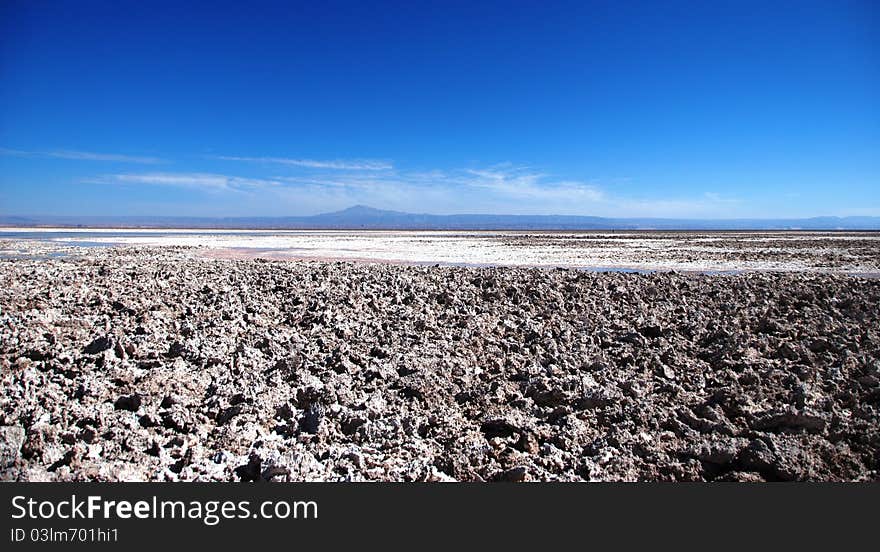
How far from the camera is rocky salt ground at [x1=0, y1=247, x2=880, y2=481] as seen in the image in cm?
419

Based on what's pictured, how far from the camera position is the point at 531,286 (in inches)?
433

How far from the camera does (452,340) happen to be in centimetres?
735

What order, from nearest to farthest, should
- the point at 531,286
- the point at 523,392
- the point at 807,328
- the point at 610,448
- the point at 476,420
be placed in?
1. the point at 610,448
2. the point at 476,420
3. the point at 523,392
4. the point at 807,328
5. the point at 531,286

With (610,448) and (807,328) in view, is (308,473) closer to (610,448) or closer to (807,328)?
(610,448)

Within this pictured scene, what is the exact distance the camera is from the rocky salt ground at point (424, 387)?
13.8ft

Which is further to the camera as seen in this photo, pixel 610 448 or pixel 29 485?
pixel 610 448

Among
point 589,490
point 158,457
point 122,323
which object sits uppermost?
point 122,323

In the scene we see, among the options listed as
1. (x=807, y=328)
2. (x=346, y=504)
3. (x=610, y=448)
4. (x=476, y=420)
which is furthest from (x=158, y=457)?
(x=807, y=328)

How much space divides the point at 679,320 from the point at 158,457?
7.57 m

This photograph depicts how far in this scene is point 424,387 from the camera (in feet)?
18.5

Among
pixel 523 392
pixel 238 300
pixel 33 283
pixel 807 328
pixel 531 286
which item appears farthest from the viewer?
pixel 531 286

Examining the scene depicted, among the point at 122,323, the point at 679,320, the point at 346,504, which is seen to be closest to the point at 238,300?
the point at 122,323

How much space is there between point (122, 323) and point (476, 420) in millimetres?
5146

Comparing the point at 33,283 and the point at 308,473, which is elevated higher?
the point at 33,283
